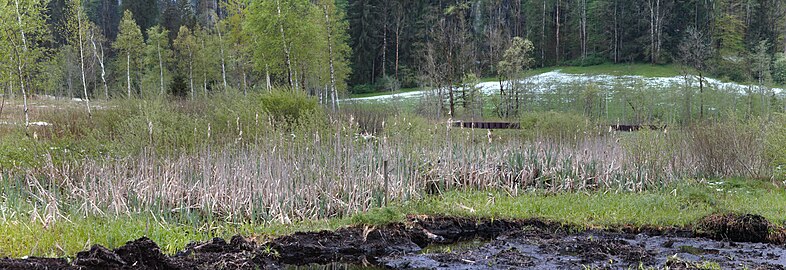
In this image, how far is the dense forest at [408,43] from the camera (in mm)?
34312

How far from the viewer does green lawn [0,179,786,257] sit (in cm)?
589

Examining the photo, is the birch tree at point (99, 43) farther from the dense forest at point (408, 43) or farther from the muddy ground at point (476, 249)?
the muddy ground at point (476, 249)

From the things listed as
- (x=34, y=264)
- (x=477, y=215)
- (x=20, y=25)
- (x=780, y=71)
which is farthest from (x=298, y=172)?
(x=780, y=71)

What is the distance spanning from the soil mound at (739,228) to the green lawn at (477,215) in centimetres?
33

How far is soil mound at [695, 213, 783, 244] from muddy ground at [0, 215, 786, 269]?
0.01 m

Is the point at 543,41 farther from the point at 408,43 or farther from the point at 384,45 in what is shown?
the point at 384,45

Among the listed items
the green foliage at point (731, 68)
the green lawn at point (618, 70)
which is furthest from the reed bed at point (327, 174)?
the green foliage at point (731, 68)

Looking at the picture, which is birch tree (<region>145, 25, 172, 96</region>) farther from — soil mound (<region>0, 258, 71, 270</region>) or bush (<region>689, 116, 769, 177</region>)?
soil mound (<region>0, 258, 71, 270</region>)

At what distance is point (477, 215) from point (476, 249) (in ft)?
4.29

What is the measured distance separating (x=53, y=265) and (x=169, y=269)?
0.88 m

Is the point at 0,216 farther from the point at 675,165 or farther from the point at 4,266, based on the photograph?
the point at 675,165

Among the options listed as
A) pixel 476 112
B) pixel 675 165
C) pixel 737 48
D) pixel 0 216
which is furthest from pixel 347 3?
pixel 0 216

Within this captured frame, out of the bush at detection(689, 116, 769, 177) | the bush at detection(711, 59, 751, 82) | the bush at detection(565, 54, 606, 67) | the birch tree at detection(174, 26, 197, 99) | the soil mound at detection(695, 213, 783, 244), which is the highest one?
the birch tree at detection(174, 26, 197, 99)

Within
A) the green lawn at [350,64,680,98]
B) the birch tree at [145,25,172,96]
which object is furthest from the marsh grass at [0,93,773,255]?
the green lawn at [350,64,680,98]
